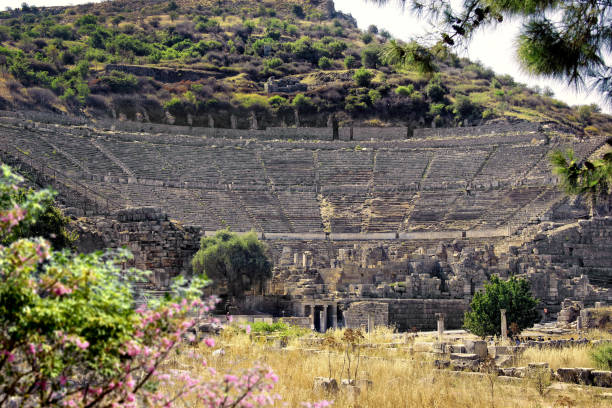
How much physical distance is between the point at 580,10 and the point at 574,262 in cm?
2381

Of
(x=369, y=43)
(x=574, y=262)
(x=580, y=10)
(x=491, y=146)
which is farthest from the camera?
(x=369, y=43)

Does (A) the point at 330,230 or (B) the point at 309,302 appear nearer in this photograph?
(B) the point at 309,302

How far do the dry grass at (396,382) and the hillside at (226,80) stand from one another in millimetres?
48929

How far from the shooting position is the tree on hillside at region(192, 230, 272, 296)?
82.4ft

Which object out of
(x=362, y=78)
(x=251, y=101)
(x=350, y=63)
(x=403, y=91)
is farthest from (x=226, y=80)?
(x=403, y=91)

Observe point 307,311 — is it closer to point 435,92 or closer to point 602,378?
point 602,378

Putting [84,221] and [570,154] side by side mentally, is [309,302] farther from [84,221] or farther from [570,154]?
[570,154]

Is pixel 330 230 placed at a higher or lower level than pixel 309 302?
higher

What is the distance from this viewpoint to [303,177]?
50219 mm

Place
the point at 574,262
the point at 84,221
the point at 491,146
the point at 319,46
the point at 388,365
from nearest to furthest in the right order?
the point at 388,365 < the point at 84,221 < the point at 574,262 < the point at 491,146 < the point at 319,46

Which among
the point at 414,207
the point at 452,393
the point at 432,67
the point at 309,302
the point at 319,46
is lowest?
the point at 452,393

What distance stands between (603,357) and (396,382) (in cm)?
486

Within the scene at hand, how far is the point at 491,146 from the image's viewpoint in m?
53.6

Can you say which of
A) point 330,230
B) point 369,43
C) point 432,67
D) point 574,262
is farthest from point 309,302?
Result: point 369,43
